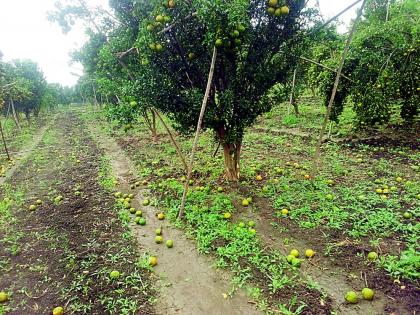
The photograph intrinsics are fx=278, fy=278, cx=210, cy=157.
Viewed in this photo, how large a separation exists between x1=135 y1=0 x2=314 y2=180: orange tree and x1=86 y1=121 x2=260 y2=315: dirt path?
8.60 ft

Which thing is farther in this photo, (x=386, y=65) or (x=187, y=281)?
(x=386, y=65)

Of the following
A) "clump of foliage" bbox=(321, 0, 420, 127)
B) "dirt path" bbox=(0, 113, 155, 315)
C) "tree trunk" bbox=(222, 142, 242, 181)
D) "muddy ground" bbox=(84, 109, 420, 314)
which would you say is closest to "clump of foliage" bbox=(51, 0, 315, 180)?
"tree trunk" bbox=(222, 142, 242, 181)

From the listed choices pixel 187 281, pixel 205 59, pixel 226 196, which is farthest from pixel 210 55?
pixel 187 281

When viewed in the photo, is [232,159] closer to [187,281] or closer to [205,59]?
[205,59]

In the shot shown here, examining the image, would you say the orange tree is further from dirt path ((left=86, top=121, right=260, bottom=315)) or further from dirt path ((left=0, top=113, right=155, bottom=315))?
dirt path ((left=0, top=113, right=155, bottom=315))

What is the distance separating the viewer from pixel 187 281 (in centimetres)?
415

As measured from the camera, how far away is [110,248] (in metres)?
5.11

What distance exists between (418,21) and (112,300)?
11.2 meters

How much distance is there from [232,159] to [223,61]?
8.34 feet

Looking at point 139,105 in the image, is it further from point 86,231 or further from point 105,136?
point 105,136

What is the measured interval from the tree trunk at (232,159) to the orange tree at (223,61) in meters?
0.44

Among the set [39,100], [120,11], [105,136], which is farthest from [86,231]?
[39,100]

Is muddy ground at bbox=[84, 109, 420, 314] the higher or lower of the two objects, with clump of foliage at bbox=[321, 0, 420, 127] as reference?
lower

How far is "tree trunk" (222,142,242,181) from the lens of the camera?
23.5ft
